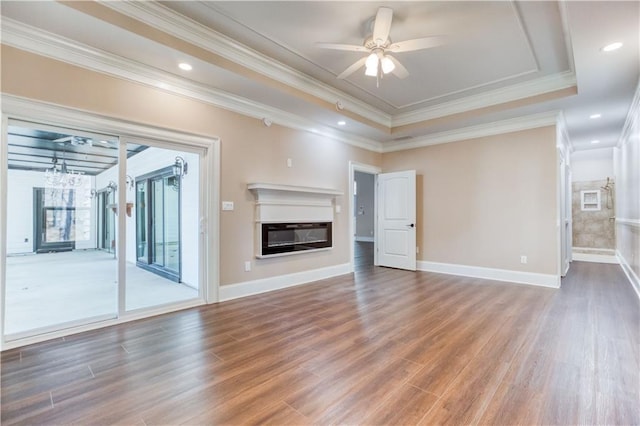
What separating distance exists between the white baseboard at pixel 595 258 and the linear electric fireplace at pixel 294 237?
6520 mm

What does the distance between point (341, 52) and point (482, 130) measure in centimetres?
322

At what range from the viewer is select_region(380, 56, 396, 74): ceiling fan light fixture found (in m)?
2.99

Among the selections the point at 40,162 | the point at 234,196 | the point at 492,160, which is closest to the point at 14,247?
the point at 40,162

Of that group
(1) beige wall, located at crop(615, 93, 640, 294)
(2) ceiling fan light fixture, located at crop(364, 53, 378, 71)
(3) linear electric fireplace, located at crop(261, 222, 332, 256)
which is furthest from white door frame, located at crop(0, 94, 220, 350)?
(1) beige wall, located at crop(615, 93, 640, 294)

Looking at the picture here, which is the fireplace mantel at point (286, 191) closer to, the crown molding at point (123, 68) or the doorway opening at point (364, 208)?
the crown molding at point (123, 68)

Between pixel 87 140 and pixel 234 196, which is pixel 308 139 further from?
pixel 87 140

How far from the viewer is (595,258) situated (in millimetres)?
7180

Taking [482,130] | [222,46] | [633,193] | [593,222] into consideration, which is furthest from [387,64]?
[593,222]

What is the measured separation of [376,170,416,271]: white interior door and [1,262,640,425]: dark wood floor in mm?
2288

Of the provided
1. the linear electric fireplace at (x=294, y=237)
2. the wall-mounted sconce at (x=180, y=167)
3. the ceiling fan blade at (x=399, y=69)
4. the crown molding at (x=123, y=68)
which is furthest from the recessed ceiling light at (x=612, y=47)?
the wall-mounted sconce at (x=180, y=167)

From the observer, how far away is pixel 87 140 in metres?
3.12

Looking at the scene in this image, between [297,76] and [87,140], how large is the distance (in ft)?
8.26

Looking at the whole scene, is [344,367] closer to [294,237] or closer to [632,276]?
[294,237]

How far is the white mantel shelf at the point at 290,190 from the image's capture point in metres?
4.21
